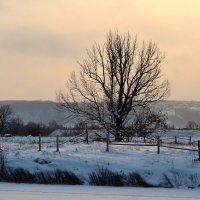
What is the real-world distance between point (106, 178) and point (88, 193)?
3.75 m

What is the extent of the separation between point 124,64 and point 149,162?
20.4 metres

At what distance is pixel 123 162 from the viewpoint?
27.1m

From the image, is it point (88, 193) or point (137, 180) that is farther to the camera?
point (137, 180)

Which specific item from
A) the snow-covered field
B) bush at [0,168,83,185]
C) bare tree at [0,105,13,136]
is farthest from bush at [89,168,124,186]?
bare tree at [0,105,13,136]

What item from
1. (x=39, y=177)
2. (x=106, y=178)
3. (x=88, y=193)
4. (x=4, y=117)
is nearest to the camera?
(x=88, y=193)

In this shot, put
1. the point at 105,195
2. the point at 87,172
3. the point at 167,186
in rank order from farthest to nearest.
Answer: the point at 87,172
the point at 167,186
the point at 105,195

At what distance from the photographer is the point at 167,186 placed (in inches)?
942

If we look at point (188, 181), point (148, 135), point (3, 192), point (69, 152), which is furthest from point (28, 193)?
point (148, 135)

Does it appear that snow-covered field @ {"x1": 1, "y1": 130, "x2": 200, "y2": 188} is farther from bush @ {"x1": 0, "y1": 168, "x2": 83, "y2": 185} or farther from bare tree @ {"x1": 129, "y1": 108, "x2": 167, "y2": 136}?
bare tree @ {"x1": 129, "y1": 108, "x2": 167, "y2": 136}

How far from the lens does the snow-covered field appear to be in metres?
24.8

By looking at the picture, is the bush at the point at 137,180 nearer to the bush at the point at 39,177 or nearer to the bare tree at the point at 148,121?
the bush at the point at 39,177

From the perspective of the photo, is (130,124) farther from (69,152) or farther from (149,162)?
(149,162)

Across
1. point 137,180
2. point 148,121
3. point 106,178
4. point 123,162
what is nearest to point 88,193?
point 106,178

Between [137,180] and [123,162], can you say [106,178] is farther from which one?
[123,162]
